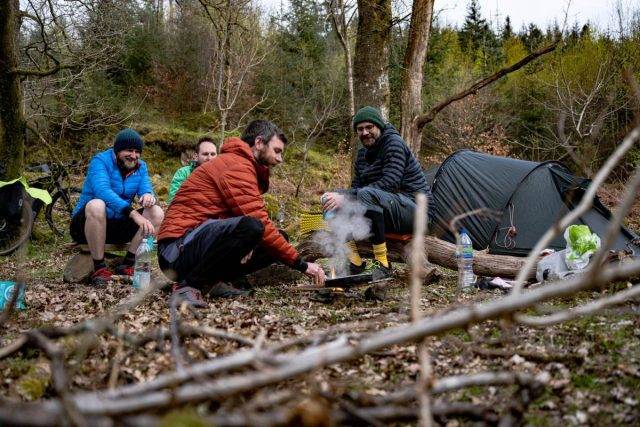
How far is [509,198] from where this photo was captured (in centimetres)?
810

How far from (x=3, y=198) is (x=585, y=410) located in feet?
22.7

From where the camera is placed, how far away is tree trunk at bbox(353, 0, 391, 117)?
8094 mm

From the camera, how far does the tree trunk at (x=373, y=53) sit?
809 centimetres

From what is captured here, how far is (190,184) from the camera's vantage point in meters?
4.76

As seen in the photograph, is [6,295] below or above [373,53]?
below

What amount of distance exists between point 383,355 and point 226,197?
222 centimetres

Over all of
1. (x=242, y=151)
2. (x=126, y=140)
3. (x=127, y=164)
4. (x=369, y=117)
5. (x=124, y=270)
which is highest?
(x=369, y=117)

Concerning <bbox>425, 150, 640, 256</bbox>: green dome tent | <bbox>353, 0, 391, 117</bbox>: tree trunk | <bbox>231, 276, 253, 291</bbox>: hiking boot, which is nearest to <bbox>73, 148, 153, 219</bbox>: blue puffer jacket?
<bbox>231, 276, 253, 291</bbox>: hiking boot

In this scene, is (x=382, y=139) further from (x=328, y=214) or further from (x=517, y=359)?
(x=517, y=359)

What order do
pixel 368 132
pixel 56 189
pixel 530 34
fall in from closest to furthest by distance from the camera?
pixel 368 132
pixel 56 189
pixel 530 34

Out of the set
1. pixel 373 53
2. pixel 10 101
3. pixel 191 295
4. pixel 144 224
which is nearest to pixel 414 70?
pixel 373 53

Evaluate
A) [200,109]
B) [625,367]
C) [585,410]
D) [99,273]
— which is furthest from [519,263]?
[200,109]

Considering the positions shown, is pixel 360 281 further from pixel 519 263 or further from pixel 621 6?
pixel 621 6

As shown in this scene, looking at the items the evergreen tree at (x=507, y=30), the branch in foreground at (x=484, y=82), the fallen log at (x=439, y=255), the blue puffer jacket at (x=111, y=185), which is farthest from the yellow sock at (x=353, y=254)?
the evergreen tree at (x=507, y=30)
